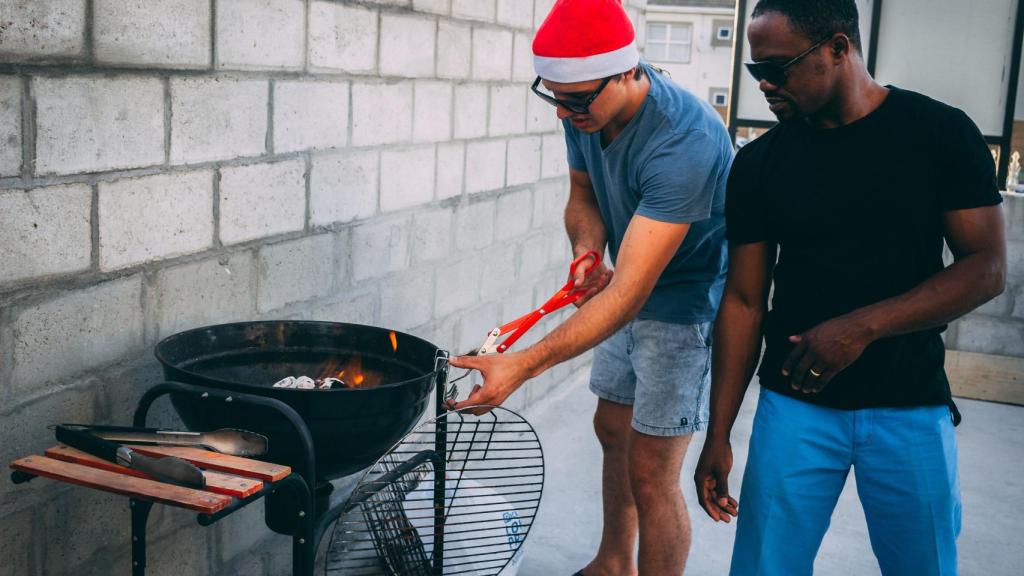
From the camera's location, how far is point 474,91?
4121 mm

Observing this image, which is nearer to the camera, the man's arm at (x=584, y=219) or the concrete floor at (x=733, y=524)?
the man's arm at (x=584, y=219)

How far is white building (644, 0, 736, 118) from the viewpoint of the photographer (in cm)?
4138

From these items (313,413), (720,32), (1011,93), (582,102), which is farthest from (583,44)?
(720,32)

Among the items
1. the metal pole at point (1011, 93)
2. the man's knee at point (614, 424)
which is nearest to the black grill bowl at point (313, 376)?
the man's knee at point (614, 424)

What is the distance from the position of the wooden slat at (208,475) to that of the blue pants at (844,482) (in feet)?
3.90

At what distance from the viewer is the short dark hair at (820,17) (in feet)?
6.99

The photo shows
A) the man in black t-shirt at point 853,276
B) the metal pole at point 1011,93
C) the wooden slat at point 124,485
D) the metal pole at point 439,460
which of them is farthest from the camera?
the metal pole at point 1011,93

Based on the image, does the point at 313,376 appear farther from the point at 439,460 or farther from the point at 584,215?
the point at 584,215

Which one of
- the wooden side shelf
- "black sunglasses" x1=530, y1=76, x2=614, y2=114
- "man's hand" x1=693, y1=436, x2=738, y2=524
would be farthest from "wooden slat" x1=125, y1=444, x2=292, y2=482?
"black sunglasses" x1=530, y1=76, x2=614, y2=114

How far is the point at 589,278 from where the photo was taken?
9.97 ft

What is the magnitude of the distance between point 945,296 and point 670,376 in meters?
1.06

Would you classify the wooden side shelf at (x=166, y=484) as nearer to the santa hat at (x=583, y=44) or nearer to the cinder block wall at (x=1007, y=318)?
the santa hat at (x=583, y=44)

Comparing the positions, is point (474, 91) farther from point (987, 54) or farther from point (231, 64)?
point (987, 54)

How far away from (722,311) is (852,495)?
2395 mm
